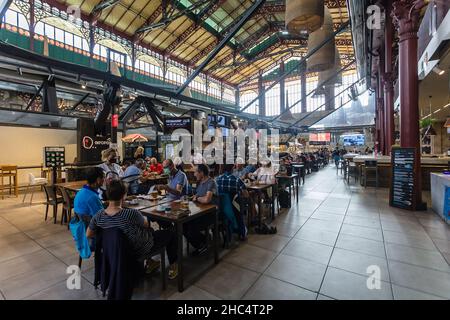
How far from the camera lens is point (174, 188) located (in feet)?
10.5

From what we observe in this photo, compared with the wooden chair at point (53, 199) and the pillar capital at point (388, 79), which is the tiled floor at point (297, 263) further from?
the pillar capital at point (388, 79)

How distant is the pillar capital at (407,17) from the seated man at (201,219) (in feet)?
17.2

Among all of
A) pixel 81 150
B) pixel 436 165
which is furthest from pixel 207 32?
pixel 436 165

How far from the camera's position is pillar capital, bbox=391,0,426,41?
14.1 ft

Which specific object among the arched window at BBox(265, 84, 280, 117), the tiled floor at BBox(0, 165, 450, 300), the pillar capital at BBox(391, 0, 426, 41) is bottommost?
the tiled floor at BBox(0, 165, 450, 300)

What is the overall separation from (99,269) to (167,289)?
64 centimetres

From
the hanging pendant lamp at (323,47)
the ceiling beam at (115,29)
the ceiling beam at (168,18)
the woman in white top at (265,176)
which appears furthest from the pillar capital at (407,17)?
the ceiling beam at (115,29)

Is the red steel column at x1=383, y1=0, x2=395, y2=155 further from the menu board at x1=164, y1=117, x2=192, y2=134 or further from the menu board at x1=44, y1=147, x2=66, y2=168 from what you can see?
the menu board at x1=44, y1=147, x2=66, y2=168

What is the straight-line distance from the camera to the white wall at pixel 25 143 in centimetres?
740

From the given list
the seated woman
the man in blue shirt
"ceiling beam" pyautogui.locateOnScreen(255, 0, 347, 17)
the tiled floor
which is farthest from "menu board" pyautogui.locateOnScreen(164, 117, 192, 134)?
"ceiling beam" pyautogui.locateOnScreen(255, 0, 347, 17)

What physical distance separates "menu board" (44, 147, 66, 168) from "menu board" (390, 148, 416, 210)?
27.7 feet

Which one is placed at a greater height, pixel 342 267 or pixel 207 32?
pixel 207 32

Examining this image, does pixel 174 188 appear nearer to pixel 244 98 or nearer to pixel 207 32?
pixel 207 32

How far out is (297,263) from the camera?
245 cm
